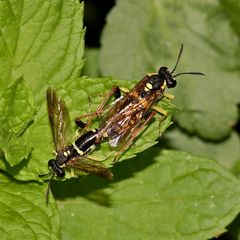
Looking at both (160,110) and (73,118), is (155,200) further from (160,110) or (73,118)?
(73,118)

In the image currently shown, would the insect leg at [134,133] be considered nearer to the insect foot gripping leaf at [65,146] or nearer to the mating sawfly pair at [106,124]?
the mating sawfly pair at [106,124]

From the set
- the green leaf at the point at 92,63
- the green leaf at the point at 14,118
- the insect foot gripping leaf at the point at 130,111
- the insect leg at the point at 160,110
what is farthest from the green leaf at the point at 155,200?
the green leaf at the point at 92,63

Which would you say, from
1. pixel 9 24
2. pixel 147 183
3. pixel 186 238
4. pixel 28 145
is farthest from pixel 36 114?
pixel 186 238

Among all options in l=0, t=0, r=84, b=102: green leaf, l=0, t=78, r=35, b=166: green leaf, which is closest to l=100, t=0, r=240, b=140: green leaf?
l=0, t=0, r=84, b=102: green leaf

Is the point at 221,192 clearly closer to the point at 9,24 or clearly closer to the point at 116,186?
the point at 116,186

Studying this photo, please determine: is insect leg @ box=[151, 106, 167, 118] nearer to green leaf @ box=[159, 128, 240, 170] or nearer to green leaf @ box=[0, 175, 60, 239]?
green leaf @ box=[0, 175, 60, 239]

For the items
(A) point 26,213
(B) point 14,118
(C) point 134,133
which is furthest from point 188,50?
(A) point 26,213
